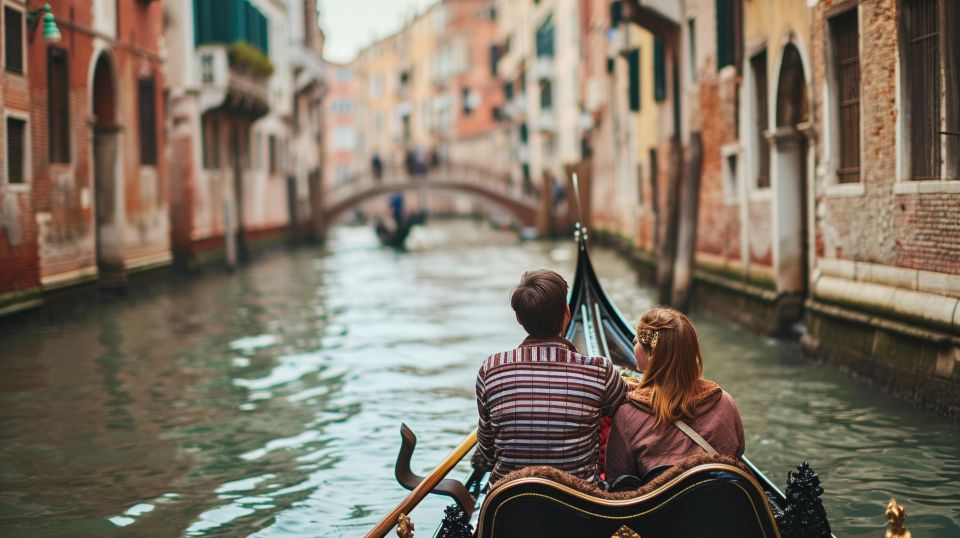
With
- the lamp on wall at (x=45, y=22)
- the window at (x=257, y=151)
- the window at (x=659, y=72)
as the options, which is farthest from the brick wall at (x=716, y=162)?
the window at (x=257, y=151)

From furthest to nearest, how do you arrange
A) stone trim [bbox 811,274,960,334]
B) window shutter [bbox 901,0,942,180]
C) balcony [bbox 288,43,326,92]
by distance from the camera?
1. balcony [bbox 288,43,326,92]
2. window shutter [bbox 901,0,942,180]
3. stone trim [bbox 811,274,960,334]

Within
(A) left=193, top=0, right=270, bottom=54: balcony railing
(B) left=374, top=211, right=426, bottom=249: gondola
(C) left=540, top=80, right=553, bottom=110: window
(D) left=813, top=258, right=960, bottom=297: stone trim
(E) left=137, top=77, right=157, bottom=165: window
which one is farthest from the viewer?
(C) left=540, top=80, right=553, bottom=110: window

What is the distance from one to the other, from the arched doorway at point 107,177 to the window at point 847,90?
8.30 m

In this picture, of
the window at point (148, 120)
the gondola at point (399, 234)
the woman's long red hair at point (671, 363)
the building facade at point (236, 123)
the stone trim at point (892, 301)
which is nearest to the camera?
the woman's long red hair at point (671, 363)

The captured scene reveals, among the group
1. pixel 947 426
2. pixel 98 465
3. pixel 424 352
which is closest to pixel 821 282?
pixel 947 426

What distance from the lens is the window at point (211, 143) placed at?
1859 centimetres

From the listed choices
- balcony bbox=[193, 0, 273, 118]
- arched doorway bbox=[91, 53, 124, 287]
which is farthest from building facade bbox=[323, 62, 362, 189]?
arched doorway bbox=[91, 53, 124, 287]

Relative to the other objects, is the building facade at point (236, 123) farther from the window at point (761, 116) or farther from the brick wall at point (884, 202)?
the brick wall at point (884, 202)

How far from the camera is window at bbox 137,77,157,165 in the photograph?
15.2 metres

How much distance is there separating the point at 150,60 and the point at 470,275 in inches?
210

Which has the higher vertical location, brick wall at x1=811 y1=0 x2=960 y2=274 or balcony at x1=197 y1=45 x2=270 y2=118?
balcony at x1=197 y1=45 x2=270 y2=118

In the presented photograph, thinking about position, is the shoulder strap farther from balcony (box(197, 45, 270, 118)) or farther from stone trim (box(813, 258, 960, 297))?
balcony (box(197, 45, 270, 118))

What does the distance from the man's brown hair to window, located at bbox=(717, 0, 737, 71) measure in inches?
312

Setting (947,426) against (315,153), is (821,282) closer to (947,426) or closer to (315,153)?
(947,426)
